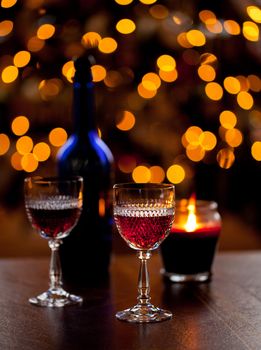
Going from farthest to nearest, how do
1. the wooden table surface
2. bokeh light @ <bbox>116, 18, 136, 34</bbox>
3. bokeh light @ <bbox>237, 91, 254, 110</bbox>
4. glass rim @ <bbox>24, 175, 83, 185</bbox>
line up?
bokeh light @ <bbox>237, 91, 254, 110</bbox>, bokeh light @ <bbox>116, 18, 136, 34</bbox>, glass rim @ <bbox>24, 175, 83, 185</bbox>, the wooden table surface

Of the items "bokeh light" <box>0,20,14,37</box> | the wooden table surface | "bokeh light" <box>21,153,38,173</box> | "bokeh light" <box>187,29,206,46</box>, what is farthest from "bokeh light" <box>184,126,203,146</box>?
the wooden table surface

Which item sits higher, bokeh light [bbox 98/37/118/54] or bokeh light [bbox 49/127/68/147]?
bokeh light [bbox 98/37/118/54]

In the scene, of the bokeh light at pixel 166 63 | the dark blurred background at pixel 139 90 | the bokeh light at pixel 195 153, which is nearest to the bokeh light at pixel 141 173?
the dark blurred background at pixel 139 90

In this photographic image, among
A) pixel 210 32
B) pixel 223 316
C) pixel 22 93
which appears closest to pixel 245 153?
pixel 210 32

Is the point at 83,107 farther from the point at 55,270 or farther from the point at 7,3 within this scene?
the point at 7,3

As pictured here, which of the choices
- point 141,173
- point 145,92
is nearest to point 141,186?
point 145,92

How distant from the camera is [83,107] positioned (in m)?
1.25

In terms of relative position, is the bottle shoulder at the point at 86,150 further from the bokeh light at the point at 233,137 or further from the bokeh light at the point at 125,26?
the bokeh light at the point at 233,137

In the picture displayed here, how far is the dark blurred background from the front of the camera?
2.63 m

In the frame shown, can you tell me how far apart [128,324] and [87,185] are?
366 mm

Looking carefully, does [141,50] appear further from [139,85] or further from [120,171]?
[120,171]

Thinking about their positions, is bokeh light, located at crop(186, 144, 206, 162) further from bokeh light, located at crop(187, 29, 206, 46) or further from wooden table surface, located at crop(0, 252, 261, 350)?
wooden table surface, located at crop(0, 252, 261, 350)

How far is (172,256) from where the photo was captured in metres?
1.21

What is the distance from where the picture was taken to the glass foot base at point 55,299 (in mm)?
1037
